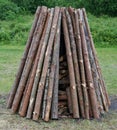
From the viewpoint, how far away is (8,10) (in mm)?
23422

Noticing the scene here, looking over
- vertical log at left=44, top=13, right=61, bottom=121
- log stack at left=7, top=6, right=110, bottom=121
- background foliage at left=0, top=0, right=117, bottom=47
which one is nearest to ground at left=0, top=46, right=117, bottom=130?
log stack at left=7, top=6, right=110, bottom=121

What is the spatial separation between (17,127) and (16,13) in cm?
1731

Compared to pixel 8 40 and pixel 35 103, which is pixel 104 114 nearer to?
pixel 35 103

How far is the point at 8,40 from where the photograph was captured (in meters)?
A: 18.5

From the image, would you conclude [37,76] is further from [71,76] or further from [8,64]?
[8,64]

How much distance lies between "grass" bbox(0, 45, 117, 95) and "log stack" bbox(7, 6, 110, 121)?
2.02 m

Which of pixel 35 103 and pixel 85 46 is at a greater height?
pixel 85 46

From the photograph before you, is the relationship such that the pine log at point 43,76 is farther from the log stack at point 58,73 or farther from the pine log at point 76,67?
the pine log at point 76,67

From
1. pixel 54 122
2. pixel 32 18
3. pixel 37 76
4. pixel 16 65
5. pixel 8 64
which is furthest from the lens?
pixel 32 18

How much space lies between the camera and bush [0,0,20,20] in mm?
22484

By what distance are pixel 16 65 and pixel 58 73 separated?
5.99 metres

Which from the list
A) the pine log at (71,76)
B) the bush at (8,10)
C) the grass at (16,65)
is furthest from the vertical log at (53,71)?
the bush at (8,10)

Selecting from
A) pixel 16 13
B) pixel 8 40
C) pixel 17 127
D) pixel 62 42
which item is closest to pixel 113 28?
pixel 8 40

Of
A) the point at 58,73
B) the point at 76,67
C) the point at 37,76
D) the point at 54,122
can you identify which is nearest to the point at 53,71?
the point at 58,73
